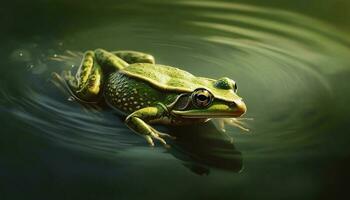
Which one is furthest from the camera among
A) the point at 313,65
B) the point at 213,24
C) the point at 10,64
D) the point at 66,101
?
the point at 213,24

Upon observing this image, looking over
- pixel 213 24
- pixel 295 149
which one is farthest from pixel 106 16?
pixel 295 149

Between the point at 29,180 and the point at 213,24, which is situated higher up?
the point at 213,24

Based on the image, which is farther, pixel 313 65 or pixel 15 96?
pixel 313 65

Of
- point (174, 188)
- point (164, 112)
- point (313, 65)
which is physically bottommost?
point (174, 188)

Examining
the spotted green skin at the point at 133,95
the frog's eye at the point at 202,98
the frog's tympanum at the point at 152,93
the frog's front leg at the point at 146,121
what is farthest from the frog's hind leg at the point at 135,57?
the frog's eye at the point at 202,98

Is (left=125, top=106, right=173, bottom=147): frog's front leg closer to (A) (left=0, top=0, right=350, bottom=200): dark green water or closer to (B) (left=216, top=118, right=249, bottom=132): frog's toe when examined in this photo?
(A) (left=0, top=0, right=350, bottom=200): dark green water

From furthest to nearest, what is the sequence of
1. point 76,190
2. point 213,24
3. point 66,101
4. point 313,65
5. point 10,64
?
1. point 213,24
2. point 313,65
3. point 10,64
4. point 66,101
5. point 76,190

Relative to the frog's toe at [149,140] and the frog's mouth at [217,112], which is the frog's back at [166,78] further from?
the frog's toe at [149,140]

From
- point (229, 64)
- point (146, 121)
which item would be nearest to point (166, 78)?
point (146, 121)

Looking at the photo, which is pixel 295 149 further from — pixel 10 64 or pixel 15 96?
pixel 10 64
